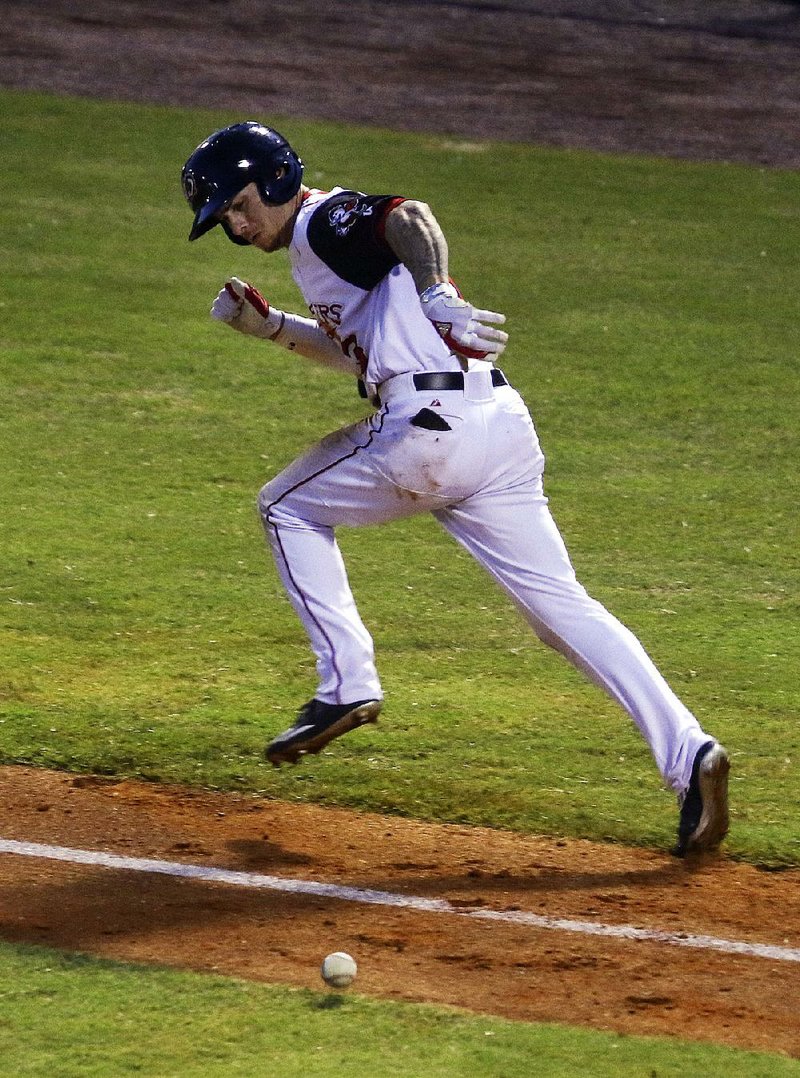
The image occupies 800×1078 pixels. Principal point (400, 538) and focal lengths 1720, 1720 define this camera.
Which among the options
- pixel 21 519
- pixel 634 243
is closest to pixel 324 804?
pixel 21 519

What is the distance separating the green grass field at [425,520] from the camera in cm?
569

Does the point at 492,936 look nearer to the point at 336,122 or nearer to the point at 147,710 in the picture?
the point at 147,710

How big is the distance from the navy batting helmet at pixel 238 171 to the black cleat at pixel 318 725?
145cm

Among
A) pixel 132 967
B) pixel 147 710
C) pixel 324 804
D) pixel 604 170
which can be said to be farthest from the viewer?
pixel 604 170

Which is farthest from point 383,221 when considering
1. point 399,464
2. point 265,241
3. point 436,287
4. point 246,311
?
point 246,311

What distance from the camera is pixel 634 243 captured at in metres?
12.9

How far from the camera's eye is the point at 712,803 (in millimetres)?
4867

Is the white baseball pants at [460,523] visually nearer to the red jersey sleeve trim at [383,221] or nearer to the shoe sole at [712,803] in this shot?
the shoe sole at [712,803]

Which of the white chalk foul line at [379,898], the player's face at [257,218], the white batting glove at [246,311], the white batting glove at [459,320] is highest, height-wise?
the player's face at [257,218]

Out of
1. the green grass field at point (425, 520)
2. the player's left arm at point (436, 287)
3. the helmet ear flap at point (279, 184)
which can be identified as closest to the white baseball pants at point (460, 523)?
the player's left arm at point (436, 287)

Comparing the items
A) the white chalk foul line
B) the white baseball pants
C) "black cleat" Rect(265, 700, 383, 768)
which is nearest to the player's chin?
the white baseball pants

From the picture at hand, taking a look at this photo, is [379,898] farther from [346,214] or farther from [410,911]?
[346,214]

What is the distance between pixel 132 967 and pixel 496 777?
1660 mm

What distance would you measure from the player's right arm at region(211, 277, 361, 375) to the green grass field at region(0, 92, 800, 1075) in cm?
128
